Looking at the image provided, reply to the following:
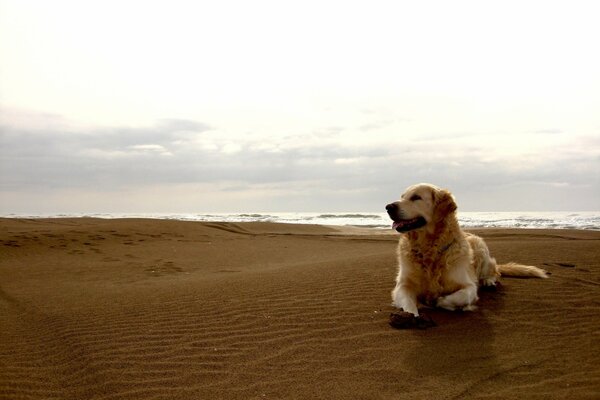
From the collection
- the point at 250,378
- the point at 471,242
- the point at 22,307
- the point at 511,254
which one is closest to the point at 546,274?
the point at 471,242

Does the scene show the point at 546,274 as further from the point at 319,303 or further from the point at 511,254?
the point at 319,303

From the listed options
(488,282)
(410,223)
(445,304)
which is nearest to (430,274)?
(445,304)

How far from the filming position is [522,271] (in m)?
7.54

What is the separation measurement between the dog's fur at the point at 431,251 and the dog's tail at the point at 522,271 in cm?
182

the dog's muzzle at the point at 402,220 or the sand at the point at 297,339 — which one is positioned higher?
the dog's muzzle at the point at 402,220

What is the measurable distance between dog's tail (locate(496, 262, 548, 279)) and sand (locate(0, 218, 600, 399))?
0.23 meters

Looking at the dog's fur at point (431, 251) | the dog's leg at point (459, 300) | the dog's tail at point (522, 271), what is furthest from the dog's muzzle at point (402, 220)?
the dog's tail at point (522, 271)

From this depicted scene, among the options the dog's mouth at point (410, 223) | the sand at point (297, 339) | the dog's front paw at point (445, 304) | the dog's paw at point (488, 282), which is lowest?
the sand at point (297, 339)

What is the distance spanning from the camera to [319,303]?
6.42 m

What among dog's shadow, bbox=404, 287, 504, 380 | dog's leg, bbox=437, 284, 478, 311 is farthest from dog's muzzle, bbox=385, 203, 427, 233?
dog's shadow, bbox=404, 287, 504, 380

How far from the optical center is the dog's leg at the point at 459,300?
5.72 m

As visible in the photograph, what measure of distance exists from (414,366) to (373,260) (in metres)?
5.54

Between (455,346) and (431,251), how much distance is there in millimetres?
1457

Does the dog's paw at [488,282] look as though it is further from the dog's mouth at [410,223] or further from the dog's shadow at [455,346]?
the dog's mouth at [410,223]
